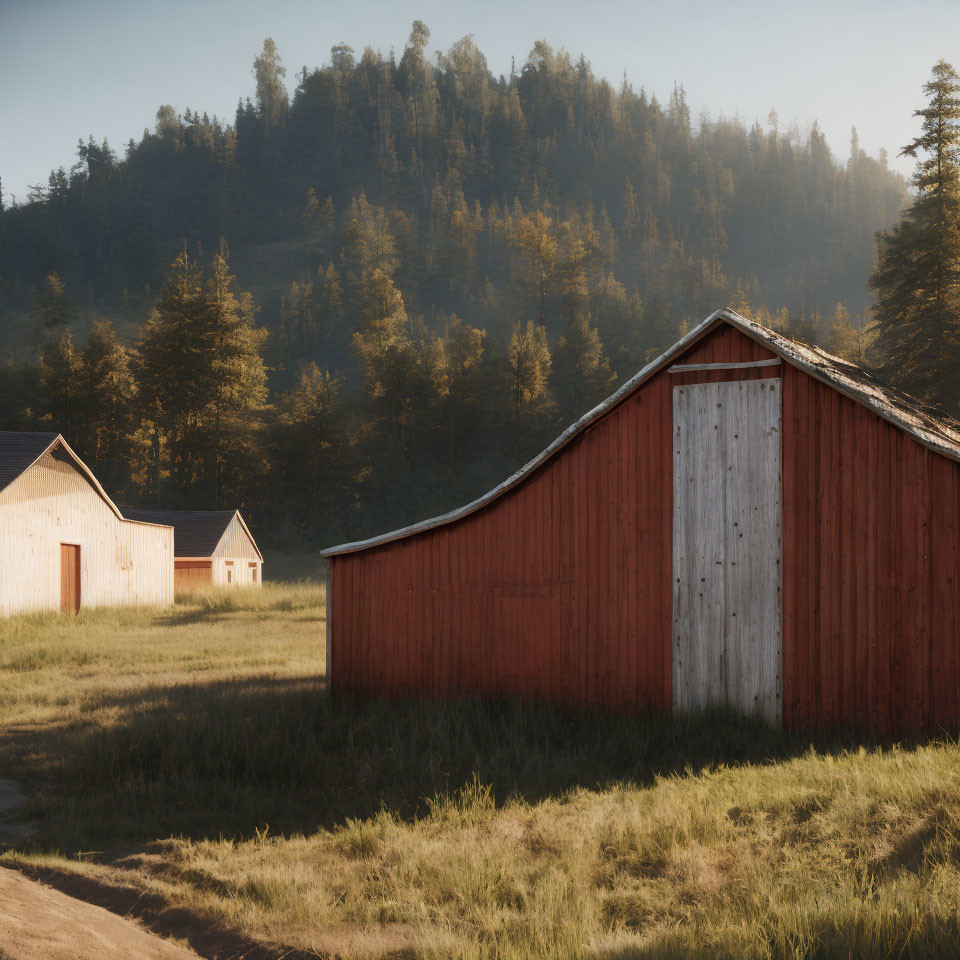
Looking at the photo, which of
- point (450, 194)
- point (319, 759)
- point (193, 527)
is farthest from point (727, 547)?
point (450, 194)

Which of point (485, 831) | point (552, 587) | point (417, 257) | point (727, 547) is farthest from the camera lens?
point (417, 257)

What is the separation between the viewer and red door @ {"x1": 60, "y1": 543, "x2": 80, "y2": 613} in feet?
92.0

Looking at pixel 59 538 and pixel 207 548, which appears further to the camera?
pixel 207 548

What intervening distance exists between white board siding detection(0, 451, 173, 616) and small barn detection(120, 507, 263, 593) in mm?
6114

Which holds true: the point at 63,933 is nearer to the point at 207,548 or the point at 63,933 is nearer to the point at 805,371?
the point at 805,371

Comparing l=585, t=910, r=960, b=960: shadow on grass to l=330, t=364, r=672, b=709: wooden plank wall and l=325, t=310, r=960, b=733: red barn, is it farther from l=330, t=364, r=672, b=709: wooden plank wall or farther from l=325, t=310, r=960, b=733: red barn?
l=330, t=364, r=672, b=709: wooden plank wall

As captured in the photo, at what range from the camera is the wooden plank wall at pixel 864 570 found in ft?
32.8

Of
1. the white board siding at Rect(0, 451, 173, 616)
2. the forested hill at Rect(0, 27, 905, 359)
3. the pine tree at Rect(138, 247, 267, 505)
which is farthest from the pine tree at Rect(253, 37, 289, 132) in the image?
the white board siding at Rect(0, 451, 173, 616)

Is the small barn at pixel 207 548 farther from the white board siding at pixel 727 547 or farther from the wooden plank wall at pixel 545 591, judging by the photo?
the white board siding at pixel 727 547

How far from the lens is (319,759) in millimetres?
10023

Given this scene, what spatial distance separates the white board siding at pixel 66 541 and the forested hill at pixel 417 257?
30549 mm

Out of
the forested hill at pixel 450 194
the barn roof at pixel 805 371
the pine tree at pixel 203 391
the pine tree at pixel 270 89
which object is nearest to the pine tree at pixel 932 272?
the barn roof at pixel 805 371

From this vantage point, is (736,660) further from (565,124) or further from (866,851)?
(565,124)

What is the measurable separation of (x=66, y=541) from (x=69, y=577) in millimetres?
1248
